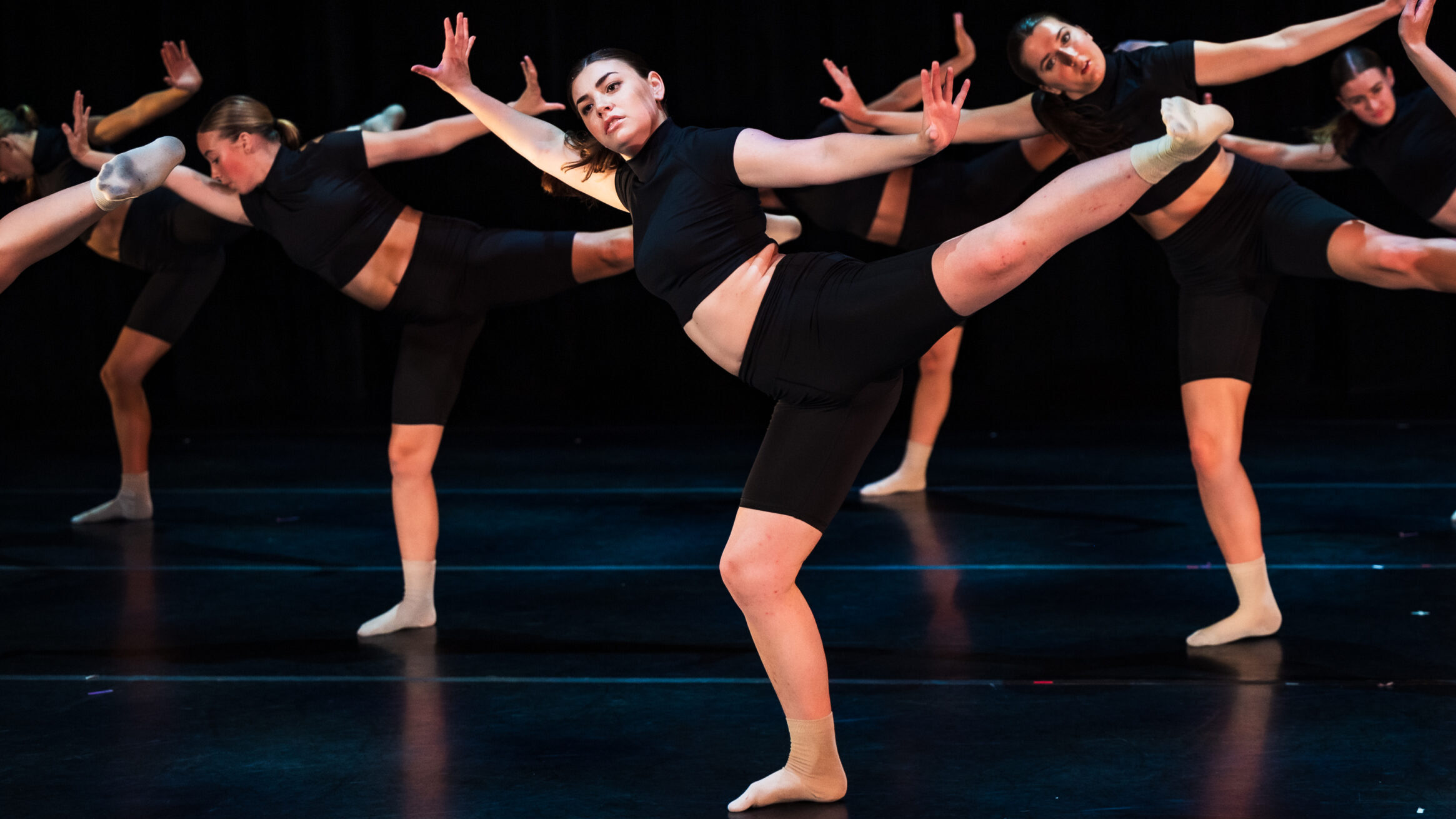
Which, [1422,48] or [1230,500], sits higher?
[1422,48]

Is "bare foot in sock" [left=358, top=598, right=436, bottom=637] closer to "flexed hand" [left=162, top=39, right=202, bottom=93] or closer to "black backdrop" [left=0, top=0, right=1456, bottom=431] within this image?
"flexed hand" [left=162, top=39, right=202, bottom=93]

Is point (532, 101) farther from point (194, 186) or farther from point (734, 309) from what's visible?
point (734, 309)

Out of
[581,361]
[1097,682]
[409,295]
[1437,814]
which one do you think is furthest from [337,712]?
[581,361]

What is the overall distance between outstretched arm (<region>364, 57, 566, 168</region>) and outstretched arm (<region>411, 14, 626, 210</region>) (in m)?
0.42

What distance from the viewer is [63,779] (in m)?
2.35

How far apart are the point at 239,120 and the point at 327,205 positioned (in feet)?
0.87

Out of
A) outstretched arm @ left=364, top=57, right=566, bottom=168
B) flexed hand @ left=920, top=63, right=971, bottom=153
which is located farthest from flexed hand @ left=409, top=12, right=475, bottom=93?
flexed hand @ left=920, top=63, right=971, bottom=153

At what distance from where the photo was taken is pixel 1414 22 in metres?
2.47

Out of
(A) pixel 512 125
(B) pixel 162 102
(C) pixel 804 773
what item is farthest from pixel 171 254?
(C) pixel 804 773

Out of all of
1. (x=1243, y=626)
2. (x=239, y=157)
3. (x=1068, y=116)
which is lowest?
(x=1243, y=626)

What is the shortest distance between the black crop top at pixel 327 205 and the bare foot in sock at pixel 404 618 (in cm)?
79

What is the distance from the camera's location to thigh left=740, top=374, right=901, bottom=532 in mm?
2082

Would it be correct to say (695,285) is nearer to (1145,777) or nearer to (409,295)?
(1145,777)

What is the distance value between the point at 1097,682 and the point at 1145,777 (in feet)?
1.71
